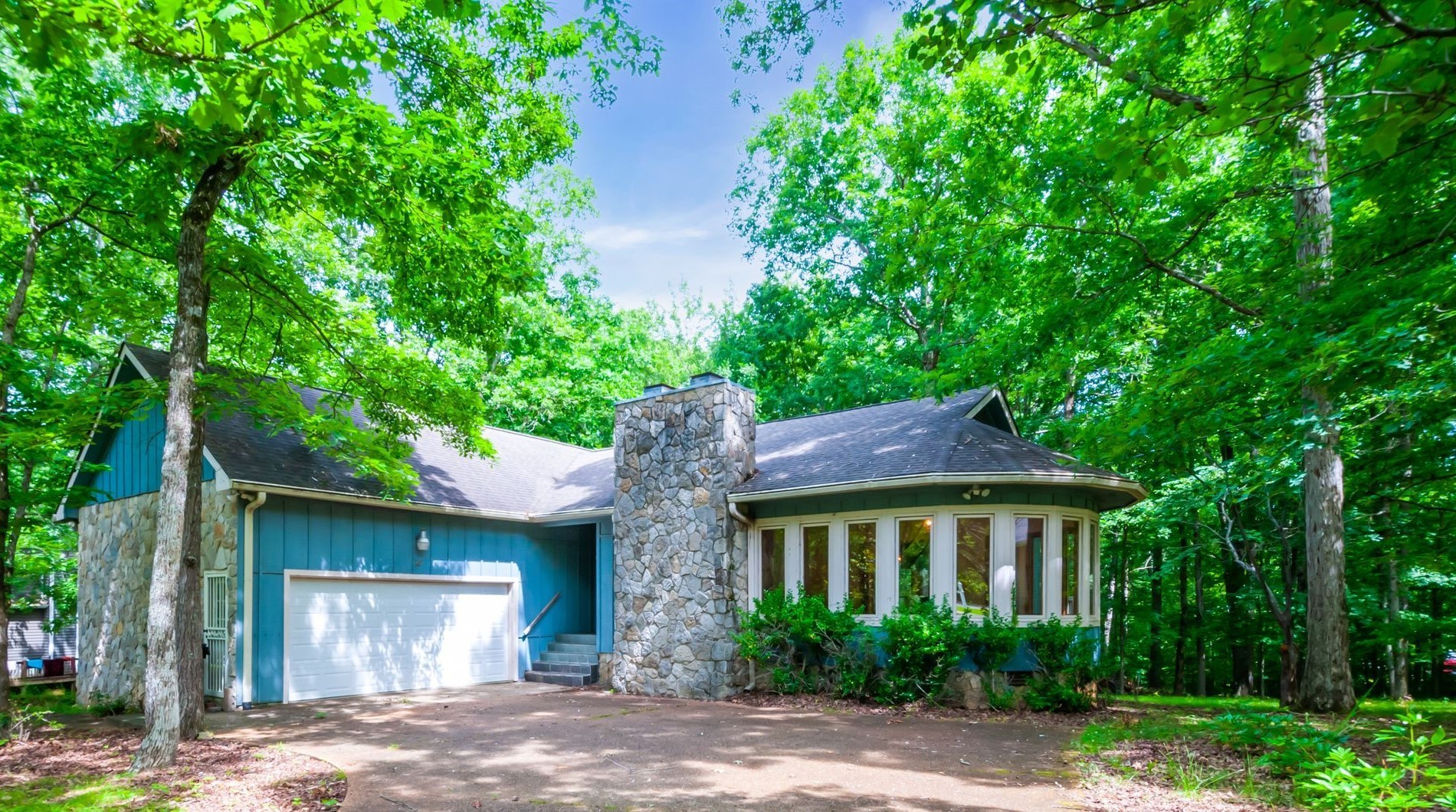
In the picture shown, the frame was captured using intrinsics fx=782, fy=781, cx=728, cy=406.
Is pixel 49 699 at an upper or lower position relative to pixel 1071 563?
lower

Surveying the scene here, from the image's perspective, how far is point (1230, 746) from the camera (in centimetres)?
→ 581

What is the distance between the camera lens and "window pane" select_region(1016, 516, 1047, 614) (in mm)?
9375

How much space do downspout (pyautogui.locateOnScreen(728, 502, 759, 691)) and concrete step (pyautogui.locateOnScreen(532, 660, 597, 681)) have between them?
106 inches

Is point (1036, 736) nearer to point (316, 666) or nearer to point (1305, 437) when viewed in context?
point (1305, 437)

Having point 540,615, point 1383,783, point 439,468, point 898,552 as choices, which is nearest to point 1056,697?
point 898,552

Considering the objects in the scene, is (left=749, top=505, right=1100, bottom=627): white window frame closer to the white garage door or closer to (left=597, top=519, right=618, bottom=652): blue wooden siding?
(left=597, top=519, right=618, bottom=652): blue wooden siding

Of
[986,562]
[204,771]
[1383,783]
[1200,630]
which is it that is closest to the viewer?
[1383,783]

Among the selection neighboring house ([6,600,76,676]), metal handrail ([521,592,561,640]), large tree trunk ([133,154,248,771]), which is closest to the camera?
large tree trunk ([133,154,248,771])

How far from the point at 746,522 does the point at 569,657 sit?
404 centimetres

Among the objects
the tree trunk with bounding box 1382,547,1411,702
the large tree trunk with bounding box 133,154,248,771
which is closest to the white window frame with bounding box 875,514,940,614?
the large tree trunk with bounding box 133,154,248,771

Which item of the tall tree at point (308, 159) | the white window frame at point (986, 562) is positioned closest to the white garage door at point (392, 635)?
the tall tree at point (308, 159)

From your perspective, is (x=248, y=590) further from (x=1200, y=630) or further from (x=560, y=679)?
(x=1200, y=630)

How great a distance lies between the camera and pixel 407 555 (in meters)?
11.2

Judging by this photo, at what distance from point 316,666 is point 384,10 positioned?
902cm
